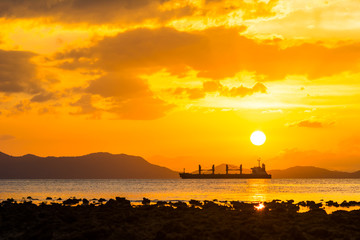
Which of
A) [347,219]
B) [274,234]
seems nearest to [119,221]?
[274,234]

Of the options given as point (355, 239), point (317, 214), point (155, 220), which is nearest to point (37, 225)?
point (155, 220)

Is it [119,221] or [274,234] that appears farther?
[119,221]

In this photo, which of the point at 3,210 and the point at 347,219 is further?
the point at 3,210

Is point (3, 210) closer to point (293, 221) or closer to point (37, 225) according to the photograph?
point (37, 225)

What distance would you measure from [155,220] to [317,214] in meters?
16.1

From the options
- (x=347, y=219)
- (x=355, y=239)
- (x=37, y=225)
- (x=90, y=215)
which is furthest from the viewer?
(x=90, y=215)

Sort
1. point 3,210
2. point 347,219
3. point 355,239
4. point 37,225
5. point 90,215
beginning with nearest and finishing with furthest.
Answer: point 355,239 < point 37,225 < point 347,219 < point 90,215 < point 3,210

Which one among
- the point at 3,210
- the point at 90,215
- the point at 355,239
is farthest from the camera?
the point at 3,210

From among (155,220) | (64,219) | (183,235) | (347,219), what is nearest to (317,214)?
(347,219)

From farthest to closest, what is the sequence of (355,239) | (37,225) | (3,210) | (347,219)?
(3,210) < (347,219) < (37,225) < (355,239)

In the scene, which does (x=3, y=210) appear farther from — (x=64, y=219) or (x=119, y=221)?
(x=119, y=221)

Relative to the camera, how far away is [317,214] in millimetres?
43562

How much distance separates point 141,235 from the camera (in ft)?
101

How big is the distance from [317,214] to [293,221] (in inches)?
286
